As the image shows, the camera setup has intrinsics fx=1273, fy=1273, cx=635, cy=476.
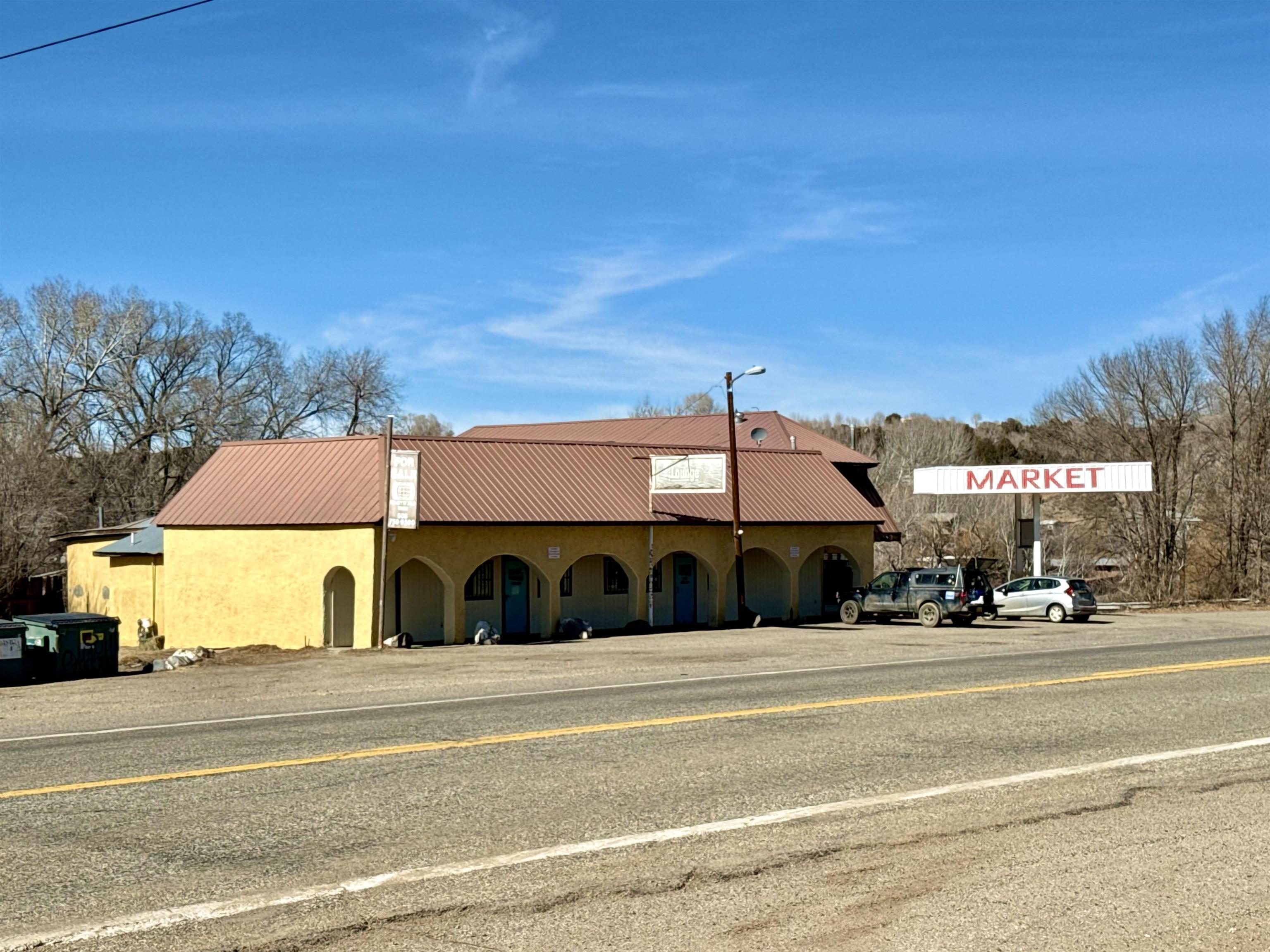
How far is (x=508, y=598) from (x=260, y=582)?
6.41 meters

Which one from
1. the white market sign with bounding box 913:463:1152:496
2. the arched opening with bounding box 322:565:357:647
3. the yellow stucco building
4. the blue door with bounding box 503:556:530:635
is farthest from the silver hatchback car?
the arched opening with bounding box 322:565:357:647

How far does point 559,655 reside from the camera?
982 inches

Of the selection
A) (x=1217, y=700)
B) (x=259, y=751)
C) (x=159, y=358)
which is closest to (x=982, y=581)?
(x=1217, y=700)

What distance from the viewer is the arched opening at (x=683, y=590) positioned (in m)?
37.2

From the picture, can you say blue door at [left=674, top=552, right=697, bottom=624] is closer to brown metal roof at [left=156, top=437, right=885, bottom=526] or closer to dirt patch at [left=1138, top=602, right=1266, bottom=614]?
brown metal roof at [left=156, top=437, right=885, bottom=526]

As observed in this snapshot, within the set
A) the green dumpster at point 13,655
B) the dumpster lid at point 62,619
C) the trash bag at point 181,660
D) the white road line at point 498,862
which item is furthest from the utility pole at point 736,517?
the white road line at point 498,862

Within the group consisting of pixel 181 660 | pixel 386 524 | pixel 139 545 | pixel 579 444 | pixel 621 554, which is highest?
pixel 579 444

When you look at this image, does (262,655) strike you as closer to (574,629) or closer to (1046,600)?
(574,629)

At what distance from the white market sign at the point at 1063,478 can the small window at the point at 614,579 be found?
15884mm

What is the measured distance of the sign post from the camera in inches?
1813

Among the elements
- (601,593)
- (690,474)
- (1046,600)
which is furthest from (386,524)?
(1046,600)

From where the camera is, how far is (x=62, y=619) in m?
23.2

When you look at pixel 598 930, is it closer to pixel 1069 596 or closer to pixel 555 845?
pixel 555 845

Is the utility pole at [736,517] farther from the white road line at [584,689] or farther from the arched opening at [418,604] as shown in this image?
the white road line at [584,689]
